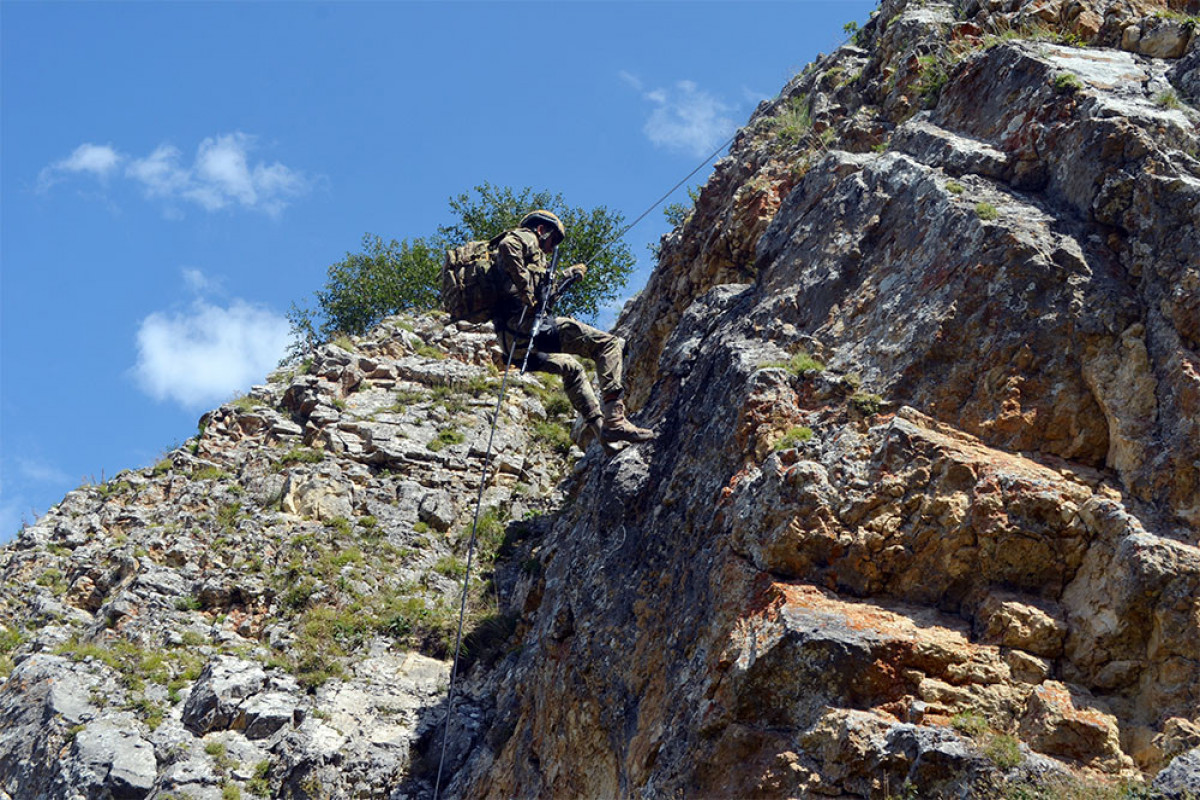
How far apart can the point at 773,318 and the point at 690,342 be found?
5.64ft

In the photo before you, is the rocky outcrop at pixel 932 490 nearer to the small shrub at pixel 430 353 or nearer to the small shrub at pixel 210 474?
the small shrub at pixel 210 474

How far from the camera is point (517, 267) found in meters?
13.5

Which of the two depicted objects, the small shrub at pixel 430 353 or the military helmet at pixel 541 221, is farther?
the small shrub at pixel 430 353

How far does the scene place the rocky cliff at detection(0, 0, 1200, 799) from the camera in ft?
27.3

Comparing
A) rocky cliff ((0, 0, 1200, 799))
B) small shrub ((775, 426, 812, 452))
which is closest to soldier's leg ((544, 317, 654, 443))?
rocky cliff ((0, 0, 1200, 799))

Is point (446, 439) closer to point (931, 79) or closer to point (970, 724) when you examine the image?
point (931, 79)

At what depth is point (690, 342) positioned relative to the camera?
13.4 m

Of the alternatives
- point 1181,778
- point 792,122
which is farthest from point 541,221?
point 1181,778

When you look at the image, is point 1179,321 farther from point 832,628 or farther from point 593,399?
point 593,399

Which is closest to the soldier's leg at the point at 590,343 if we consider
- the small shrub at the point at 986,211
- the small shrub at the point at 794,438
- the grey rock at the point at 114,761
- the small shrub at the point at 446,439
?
the small shrub at the point at 794,438

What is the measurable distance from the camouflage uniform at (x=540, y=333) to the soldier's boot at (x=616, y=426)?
0.27m

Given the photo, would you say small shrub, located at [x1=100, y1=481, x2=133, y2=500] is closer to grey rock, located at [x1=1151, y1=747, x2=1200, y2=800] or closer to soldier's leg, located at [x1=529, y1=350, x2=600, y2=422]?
soldier's leg, located at [x1=529, y1=350, x2=600, y2=422]

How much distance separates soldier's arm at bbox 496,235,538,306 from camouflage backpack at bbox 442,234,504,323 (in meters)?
0.20

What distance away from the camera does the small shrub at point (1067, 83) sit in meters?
11.2
